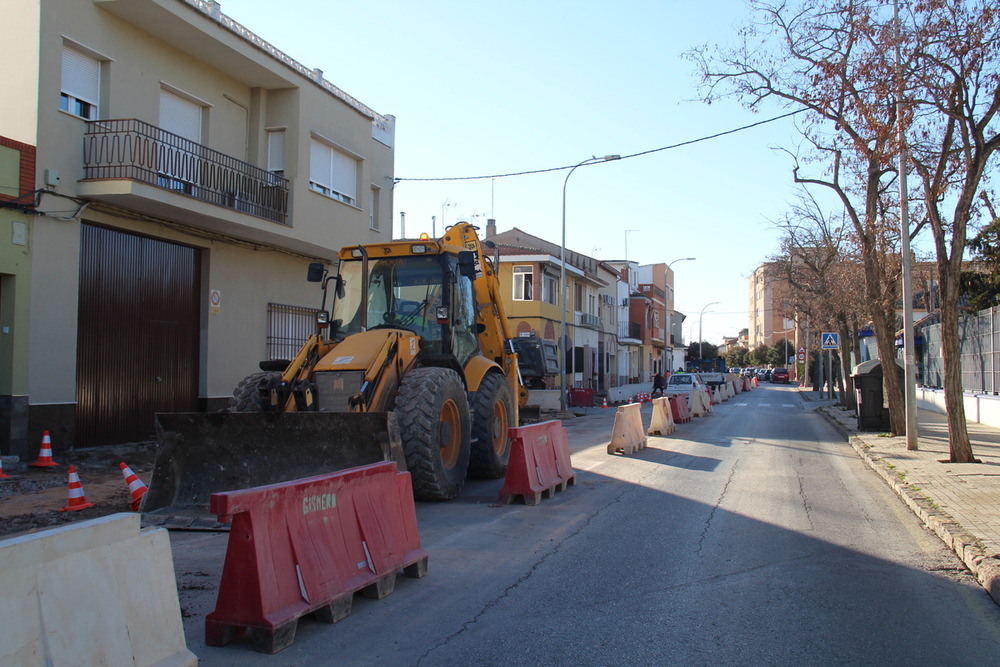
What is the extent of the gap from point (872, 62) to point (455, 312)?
7380 mm

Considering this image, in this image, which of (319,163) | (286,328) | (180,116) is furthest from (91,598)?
(319,163)

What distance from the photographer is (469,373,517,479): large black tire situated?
10312 mm

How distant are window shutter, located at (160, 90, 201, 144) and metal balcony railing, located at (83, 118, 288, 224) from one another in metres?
0.52

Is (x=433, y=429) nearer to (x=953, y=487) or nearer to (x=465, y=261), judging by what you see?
(x=465, y=261)

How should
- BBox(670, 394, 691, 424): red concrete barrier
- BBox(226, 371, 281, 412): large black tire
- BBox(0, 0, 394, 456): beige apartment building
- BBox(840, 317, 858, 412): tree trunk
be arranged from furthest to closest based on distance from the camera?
1. BBox(840, 317, 858, 412): tree trunk
2. BBox(670, 394, 691, 424): red concrete barrier
3. BBox(0, 0, 394, 456): beige apartment building
4. BBox(226, 371, 281, 412): large black tire

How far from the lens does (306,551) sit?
4.86 metres

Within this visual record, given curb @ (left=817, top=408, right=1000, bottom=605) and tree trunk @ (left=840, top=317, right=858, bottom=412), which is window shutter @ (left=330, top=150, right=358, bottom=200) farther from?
Result: tree trunk @ (left=840, top=317, right=858, bottom=412)

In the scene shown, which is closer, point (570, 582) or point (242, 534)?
point (242, 534)

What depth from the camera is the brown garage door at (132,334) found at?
1305 centimetres

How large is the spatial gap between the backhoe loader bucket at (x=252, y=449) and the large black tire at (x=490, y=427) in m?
2.78

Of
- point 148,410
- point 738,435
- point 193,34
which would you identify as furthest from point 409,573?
point 738,435

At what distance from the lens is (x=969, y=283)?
26172 mm

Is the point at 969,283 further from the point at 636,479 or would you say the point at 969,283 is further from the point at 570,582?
the point at 570,582

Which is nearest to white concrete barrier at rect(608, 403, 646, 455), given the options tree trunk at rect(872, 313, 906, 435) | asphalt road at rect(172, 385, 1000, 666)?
asphalt road at rect(172, 385, 1000, 666)
